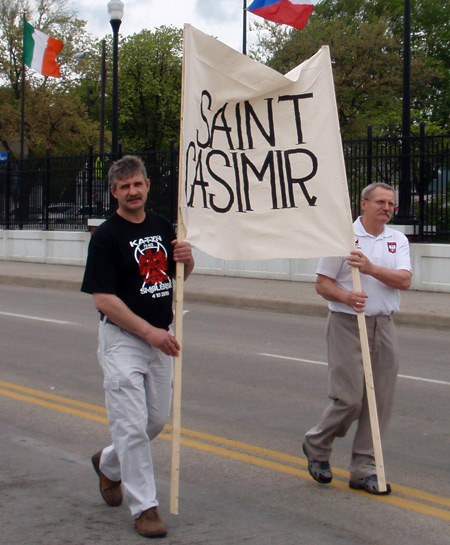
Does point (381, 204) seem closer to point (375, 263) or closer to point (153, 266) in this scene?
point (375, 263)

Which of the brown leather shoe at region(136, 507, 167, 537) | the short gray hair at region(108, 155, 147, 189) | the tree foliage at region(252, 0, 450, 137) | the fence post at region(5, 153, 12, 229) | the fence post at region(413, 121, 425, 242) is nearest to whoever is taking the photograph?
the brown leather shoe at region(136, 507, 167, 537)

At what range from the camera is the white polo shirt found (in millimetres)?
5312

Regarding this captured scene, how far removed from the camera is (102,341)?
187 inches

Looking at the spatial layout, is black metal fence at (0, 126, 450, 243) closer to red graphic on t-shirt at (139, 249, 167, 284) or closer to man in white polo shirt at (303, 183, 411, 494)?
man in white polo shirt at (303, 183, 411, 494)

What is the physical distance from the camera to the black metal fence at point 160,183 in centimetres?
1681

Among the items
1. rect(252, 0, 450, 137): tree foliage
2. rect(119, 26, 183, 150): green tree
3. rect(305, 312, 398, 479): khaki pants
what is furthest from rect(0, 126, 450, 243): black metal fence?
rect(119, 26, 183, 150): green tree

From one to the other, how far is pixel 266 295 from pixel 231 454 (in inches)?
410

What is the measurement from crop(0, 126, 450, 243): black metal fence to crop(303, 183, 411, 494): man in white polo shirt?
11.4 m

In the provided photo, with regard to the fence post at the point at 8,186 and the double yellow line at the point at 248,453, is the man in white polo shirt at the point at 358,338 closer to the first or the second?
the double yellow line at the point at 248,453

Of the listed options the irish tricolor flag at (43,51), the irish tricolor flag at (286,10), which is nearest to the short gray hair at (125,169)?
the irish tricolor flag at (286,10)

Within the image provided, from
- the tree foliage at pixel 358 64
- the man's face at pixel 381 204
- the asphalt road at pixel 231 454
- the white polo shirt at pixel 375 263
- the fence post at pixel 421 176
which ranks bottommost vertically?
the asphalt road at pixel 231 454

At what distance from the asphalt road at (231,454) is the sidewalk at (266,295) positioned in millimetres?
2395

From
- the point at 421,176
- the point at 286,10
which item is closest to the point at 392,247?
the point at 421,176

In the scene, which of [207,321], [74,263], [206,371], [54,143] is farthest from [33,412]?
[54,143]
